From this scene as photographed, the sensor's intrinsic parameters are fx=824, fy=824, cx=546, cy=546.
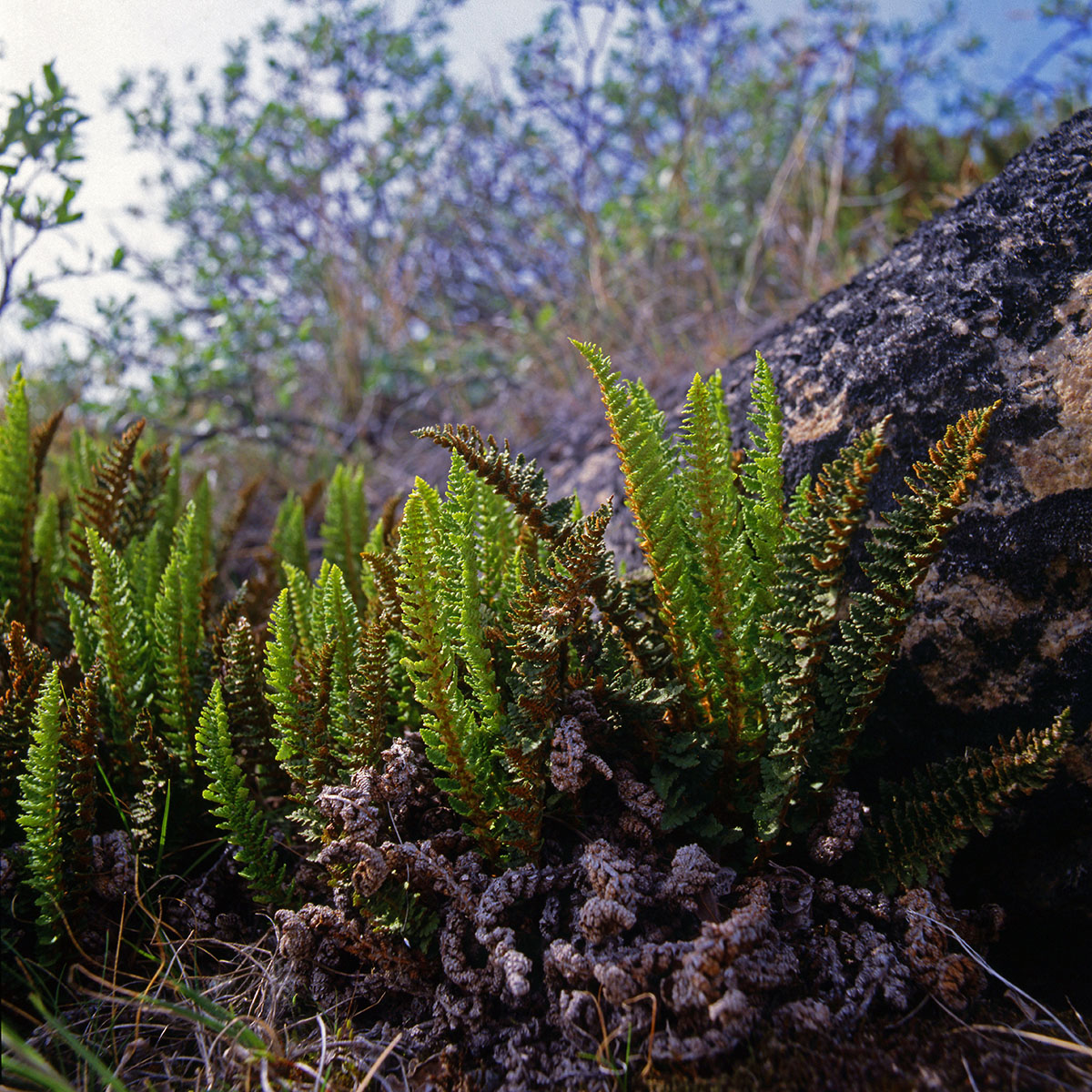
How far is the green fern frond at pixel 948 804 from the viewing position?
1248 millimetres

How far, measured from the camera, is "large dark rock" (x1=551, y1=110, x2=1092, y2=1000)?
1.47m

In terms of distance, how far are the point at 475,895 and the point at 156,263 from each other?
6126 millimetres

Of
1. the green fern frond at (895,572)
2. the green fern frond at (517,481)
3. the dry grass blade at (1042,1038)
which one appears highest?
the green fern frond at (517,481)

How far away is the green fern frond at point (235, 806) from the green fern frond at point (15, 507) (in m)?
1.00

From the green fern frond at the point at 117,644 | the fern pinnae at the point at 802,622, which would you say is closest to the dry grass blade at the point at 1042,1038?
the fern pinnae at the point at 802,622

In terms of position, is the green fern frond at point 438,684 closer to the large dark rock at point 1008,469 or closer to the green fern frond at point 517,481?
the green fern frond at point 517,481

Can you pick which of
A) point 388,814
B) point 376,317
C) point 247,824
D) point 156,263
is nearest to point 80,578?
point 247,824

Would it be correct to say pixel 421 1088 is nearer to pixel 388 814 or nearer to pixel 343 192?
pixel 388 814

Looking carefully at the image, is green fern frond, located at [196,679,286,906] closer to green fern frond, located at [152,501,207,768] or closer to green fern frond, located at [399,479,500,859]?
green fern frond, located at [152,501,207,768]

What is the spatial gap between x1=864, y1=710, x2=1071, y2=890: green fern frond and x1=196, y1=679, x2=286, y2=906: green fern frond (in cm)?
103

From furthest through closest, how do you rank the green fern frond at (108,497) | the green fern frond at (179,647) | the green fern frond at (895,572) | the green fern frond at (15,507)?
the green fern frond at (108,497)
the green fern frond at (15,507)
the green fern frond at (179,647)
the green fern frond at (895,572)

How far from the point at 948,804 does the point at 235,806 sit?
1.19 m

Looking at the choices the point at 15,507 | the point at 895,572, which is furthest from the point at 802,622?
the point at 15,507

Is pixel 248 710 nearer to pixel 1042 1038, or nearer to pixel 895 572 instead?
pixel 895 572
